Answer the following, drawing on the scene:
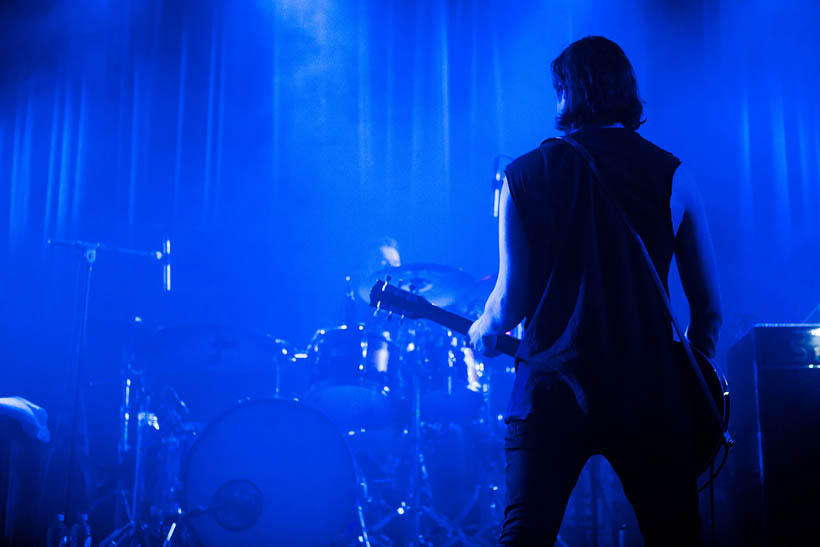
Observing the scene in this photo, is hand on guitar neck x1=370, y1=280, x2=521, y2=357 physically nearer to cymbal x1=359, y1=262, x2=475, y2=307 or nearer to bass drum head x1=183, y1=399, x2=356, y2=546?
bass drum head x1=183, y1=399, x2=356, y2=546

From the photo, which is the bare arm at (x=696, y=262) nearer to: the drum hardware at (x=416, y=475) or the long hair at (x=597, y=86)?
the long hair at (x=597, y=86)

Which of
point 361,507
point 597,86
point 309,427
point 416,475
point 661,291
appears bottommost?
point 361,507

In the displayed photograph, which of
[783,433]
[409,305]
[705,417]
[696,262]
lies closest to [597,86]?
[696,262]

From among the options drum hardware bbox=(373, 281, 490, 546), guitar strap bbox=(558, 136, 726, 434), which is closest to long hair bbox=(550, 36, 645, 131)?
guitar strap bbox=(558, 136, 726, 434)

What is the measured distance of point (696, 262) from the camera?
1.90 metres

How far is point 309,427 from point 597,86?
3.35 meters

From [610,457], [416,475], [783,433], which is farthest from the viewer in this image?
[416,475]

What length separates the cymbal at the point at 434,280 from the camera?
17.3 ft

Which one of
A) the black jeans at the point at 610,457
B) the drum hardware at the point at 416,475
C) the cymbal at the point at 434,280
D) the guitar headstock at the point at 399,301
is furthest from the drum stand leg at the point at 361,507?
the black jeans at the point at 610,457

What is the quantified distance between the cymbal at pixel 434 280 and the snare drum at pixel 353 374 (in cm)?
46

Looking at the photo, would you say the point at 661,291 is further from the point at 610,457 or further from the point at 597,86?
the point at 597,86

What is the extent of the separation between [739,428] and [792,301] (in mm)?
2845

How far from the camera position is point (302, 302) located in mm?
7770

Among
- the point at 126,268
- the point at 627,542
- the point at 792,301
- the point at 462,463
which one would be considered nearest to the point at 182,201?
the point at 126,268
